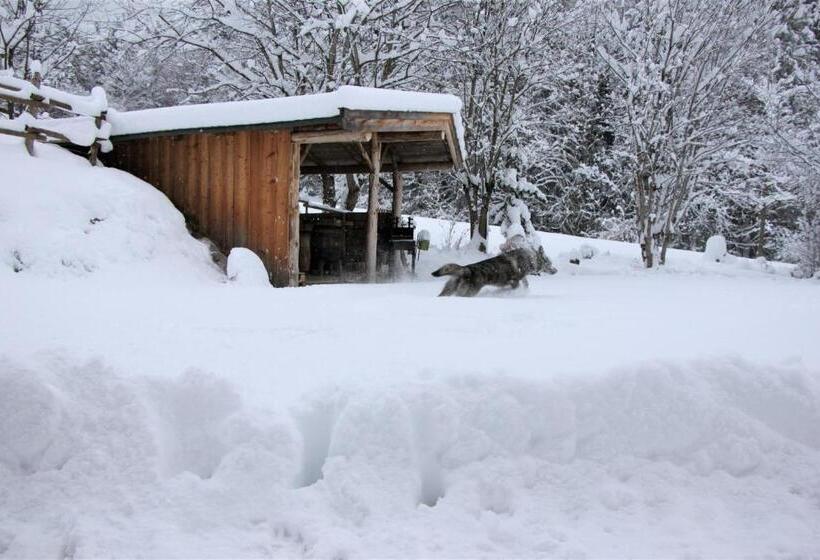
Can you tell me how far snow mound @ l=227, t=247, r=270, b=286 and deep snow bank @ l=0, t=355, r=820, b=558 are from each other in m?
5.06

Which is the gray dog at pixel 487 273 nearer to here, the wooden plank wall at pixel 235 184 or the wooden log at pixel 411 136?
the wooden log at pixel 411 136

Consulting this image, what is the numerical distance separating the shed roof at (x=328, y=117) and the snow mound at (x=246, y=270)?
206 centimetres

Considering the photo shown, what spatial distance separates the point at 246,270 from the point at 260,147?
7.60 feet

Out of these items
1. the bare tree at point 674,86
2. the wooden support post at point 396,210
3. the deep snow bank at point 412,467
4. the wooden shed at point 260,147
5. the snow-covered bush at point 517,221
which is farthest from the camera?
the snow-covered bush at point 517,221

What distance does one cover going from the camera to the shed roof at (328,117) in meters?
8.12

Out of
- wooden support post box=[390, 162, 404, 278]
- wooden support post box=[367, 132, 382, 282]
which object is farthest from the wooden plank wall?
wooden support post box=[390, 162, 404, 278]

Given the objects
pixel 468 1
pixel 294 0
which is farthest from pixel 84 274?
pixel 468 1

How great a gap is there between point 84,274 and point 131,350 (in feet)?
→ 14.5

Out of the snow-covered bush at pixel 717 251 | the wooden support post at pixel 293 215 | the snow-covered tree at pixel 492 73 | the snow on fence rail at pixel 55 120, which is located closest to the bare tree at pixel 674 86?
the snow-covered tree at pixel 492 73

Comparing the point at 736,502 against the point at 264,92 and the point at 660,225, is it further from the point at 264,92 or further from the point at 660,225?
the point at 264,92

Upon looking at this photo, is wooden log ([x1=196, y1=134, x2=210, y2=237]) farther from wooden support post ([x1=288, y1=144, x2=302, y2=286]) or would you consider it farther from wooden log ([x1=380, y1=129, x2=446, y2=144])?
wooden log ([x1=380, y1=129, x2=446, y2=144])

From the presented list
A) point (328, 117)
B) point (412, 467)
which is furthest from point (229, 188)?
Result: point (412, 467)

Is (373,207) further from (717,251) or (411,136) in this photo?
(717,251)

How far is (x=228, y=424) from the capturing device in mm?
2914
